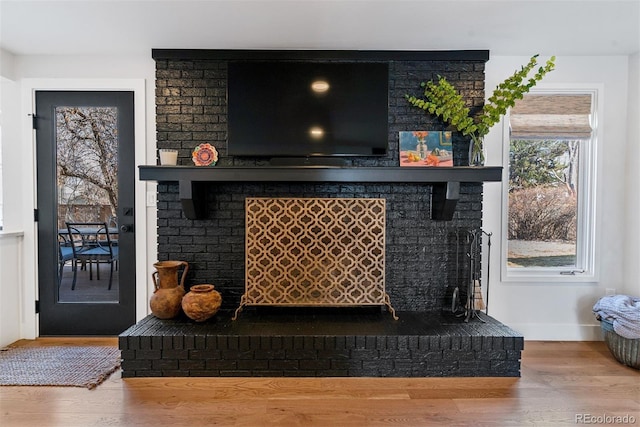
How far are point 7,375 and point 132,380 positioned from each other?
2.67ft

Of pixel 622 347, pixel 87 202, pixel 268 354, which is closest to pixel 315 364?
pixel 268 354

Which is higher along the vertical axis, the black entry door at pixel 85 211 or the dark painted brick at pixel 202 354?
the black entry door at pixel 85 211

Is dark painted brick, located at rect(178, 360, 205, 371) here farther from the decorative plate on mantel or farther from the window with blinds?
the window with blinds

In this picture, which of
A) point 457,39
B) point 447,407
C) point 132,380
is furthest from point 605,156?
point 132,380

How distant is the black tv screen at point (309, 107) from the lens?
2795 mm

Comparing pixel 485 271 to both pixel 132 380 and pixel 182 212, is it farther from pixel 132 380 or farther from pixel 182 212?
pixel 132 380

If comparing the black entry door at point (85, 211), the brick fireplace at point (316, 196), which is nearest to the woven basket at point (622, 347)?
the brick fireplace at point (316, 196)

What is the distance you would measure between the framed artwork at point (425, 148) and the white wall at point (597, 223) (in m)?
0.41

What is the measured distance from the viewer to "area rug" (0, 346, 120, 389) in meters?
2.32

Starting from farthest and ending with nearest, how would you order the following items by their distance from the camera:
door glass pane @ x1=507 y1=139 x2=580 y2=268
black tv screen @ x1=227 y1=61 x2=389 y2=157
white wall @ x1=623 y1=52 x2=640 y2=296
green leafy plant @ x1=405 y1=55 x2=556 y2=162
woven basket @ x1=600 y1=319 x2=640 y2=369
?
door glass pane @ x1=507 y1=139 x2=580 y2=268 → white wall @ x1=623 y1=52 x2=640 y2=296 → black tv screen @ x1=227 y1=61 x2=389 y2=157 → green leafy plant @ x1=405 y1=55 x2=556 y2=162 → woven basket @ x1=600 y1=319 x2=640 y2=369

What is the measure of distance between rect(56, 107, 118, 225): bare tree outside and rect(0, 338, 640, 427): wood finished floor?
1352mm

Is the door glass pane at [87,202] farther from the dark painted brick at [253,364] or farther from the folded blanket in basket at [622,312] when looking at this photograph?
the folded blanket in basket at [622,312]

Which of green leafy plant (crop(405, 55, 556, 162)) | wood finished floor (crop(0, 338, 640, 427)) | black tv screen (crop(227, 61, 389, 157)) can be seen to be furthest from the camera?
black tv screen (crop(227, 61, 389, 157))

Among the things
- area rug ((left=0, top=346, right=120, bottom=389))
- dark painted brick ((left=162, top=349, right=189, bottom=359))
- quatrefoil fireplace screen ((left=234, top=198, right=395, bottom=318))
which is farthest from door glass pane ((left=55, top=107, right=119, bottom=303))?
quatrefoil fireplace screen ((left=234, top=198, right=395, bottom=318))
